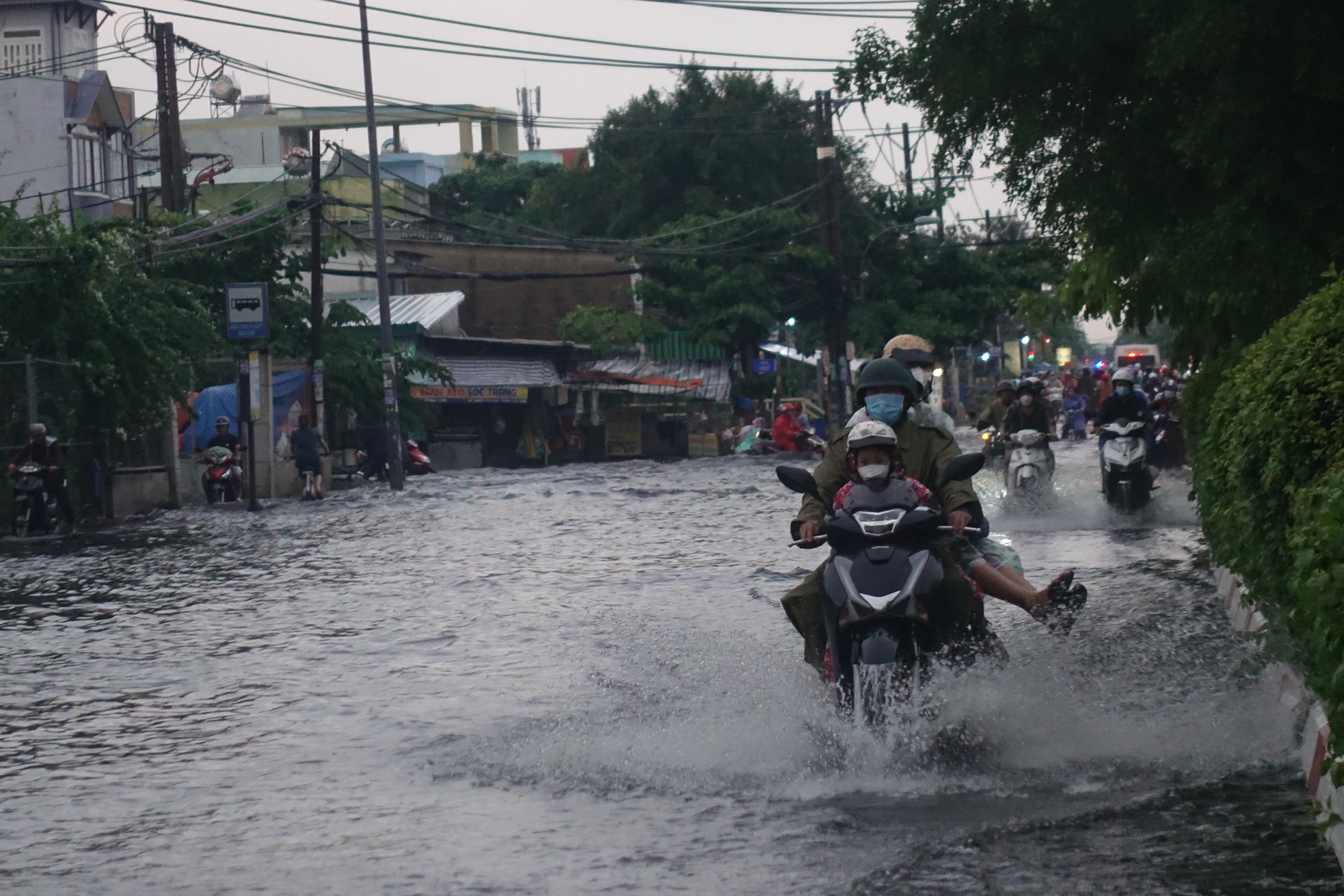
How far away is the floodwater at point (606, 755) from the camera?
534 cm

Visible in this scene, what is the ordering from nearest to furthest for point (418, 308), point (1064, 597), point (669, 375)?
1. point (1064, 597)
2. point (418, 308)
3. point (669, 375)

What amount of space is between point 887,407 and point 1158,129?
624 centimetres

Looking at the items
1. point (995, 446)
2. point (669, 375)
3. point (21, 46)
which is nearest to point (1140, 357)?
point (669, 375)

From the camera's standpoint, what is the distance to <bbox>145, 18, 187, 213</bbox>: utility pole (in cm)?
3238

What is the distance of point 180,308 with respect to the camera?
28875 millimetres

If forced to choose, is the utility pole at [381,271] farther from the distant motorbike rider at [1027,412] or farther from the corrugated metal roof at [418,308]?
the distant motorbike rider at [1027,412]

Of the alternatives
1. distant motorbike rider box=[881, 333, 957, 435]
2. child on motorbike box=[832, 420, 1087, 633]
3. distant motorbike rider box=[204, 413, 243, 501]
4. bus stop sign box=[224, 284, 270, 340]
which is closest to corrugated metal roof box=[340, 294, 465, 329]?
distant motorbike rider box=[204, 413, 243, 501]

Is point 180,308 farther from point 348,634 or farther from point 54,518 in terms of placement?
point 348,634

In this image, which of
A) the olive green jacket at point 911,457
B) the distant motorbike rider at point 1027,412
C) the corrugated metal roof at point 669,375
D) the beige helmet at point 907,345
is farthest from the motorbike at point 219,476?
the olive green jacket at point 911,457

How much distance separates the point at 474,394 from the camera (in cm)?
4581

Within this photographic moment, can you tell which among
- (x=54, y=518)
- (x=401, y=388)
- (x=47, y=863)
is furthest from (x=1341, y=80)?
(x=401, y=388)

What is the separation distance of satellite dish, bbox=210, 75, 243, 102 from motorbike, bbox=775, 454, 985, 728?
3558 centimetres

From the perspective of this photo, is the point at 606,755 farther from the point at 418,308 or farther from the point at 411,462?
the point at 418,308

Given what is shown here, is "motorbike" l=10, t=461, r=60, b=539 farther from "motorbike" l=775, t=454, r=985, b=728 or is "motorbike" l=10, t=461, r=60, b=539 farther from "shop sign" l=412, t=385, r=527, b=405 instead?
"shop sign" l=412, t=385, r=527, b=405
